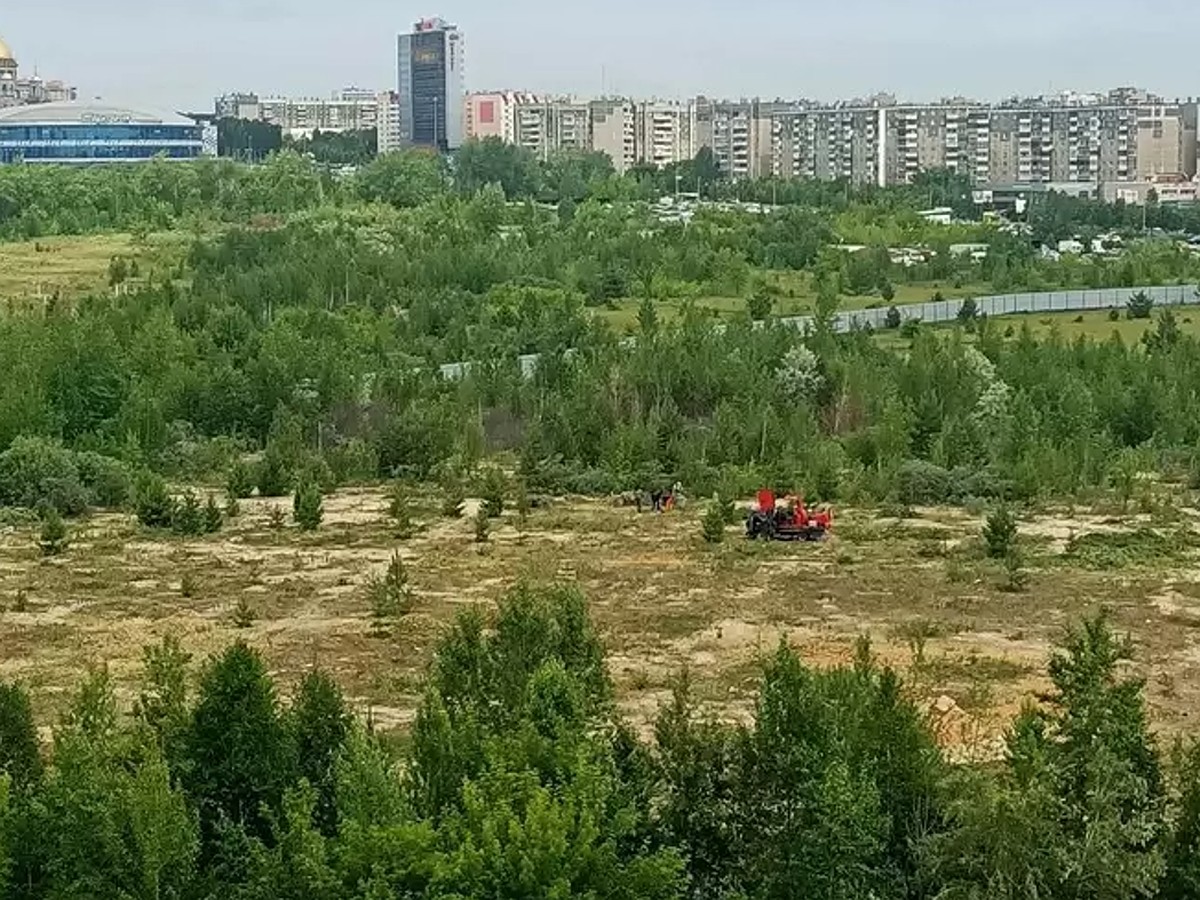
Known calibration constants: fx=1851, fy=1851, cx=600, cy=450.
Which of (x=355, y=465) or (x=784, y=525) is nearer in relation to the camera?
(x=784, y=525)

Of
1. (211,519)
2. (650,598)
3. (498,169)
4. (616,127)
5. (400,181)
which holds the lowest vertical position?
(650,598)

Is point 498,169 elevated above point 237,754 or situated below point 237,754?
above

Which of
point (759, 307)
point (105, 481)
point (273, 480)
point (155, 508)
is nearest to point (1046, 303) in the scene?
point (759, 307)

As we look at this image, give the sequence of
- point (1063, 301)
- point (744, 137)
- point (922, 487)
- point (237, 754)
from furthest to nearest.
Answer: point (744, 137), point (1063, 301), point (922, 487), point (237, 754)

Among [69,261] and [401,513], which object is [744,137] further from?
[401,513]

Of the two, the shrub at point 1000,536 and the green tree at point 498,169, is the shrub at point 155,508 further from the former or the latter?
the green tree at point 498,169

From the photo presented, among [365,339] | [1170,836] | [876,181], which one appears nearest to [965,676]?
[1170,836]

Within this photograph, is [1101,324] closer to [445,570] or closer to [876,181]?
[445,570]

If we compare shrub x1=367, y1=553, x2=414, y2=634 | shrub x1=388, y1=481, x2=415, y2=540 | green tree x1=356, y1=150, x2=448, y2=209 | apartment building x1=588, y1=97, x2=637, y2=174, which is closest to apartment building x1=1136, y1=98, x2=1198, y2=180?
apartment building x1=588, y1=97, x2=637, y2=174
